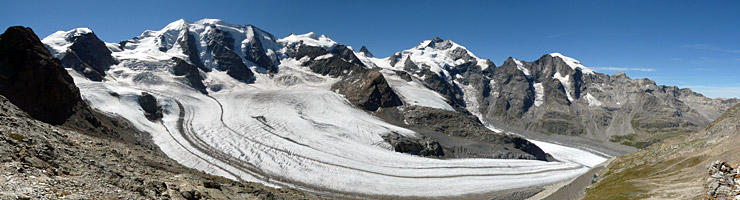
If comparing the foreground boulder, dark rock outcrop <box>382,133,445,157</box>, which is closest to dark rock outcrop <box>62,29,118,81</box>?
dark rock outcrop <box>382,133,445,157</box>

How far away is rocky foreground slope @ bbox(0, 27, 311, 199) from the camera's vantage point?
1655 cm

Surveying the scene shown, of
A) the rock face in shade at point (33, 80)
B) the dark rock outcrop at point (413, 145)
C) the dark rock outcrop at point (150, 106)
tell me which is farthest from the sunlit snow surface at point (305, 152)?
the rock face in shade at point (33, 80)

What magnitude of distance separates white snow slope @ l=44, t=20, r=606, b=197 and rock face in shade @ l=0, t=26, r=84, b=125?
19.7m

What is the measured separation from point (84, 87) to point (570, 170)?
131 meters

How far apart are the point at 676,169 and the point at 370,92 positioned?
112395 mm

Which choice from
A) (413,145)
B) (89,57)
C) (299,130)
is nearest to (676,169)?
(413,145)

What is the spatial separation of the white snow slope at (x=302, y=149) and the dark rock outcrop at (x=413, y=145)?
3.06 meters

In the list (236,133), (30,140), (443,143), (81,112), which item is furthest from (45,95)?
(443,143)

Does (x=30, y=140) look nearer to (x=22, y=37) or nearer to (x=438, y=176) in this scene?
(x=22, y=37)

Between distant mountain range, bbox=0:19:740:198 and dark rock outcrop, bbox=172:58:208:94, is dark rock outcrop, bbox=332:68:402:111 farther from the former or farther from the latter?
dark rock outcrop, bbox=172:58:208:94

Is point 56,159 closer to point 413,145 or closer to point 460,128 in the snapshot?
point 413,145

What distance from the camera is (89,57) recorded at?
155 m

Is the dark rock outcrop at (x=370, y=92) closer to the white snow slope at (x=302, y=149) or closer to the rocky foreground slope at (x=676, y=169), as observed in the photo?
the white snow slope at (x=302, y=149)

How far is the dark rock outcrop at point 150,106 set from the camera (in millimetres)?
100312
